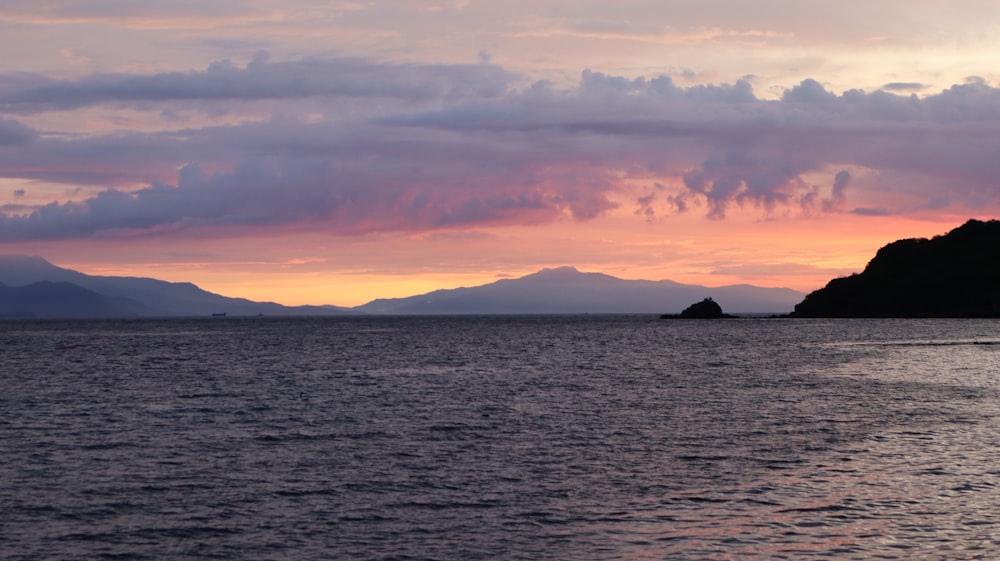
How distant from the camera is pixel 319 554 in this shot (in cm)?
2480

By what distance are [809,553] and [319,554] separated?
12.5 metres

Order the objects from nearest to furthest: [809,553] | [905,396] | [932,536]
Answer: [809,553] < [932,536] < [905,396]

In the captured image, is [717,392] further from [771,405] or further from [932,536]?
[932,536]

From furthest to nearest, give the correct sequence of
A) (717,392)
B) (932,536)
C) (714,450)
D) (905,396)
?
1. (717,392)
2. (905,396)
3. (714,450)
4. (932,536)

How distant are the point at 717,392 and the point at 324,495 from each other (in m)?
41.0

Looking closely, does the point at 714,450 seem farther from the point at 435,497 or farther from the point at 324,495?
the point at 324,495

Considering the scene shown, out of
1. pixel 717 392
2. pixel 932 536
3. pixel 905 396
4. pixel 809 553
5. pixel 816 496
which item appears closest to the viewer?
pixel 809 553

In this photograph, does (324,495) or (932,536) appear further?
(324,495)

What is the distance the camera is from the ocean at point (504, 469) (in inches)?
1014

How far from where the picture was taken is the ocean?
2575 cm

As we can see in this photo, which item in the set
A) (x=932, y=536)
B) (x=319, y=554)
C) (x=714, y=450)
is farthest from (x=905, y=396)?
(x=319, y=554)

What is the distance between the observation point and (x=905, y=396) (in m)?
62.6

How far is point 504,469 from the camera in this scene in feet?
119

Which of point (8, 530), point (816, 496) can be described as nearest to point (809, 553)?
point (816, 496)
